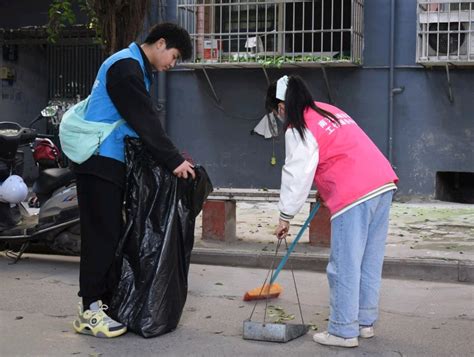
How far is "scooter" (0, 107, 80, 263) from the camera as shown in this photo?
21.1 ft

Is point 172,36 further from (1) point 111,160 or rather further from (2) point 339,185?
(2) point 339,185

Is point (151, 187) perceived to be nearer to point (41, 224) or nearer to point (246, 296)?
point (246, 296)

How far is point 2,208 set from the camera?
689cm

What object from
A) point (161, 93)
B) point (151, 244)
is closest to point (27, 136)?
point (151, 244)

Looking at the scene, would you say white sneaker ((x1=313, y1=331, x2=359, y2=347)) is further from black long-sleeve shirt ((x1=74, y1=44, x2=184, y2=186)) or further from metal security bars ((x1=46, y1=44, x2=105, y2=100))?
metal security bars ((x1=46, y1=44, x2=105, y2=100))

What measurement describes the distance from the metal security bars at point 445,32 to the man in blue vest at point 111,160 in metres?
6.88

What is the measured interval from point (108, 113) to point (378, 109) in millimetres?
7485

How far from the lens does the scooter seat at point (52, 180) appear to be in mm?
6754

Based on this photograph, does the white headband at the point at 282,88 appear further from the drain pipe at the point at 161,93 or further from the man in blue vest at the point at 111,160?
the drain pipe at the point at 161,93

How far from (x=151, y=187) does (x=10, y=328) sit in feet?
4.66

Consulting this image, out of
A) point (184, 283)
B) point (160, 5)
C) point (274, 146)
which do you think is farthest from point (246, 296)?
point (160, 5)

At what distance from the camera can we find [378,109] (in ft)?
36.5

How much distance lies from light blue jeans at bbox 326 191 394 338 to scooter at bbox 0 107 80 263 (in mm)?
2945

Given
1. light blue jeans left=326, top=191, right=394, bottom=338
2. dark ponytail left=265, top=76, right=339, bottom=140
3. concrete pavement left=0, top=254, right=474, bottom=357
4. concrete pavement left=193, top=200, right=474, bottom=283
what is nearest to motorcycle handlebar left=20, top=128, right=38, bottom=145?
concrete pavement left=0, top=254, right=474, bottom=357
